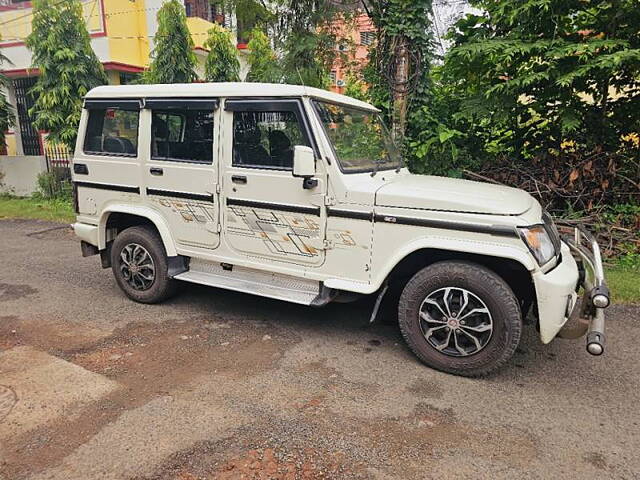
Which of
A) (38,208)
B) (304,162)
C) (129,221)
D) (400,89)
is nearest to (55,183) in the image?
(38,208)

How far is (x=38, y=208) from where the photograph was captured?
36.3 feet

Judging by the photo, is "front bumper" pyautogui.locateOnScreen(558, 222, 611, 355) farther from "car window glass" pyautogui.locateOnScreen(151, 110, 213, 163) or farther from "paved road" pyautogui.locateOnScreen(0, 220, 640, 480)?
"car window glass" pyautogui.locateOnScreen(151, 110, 213, 163)

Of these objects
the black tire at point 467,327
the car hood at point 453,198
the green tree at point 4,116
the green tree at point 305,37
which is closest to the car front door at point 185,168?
the car hood at point 453,198

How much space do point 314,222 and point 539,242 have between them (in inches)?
67.4

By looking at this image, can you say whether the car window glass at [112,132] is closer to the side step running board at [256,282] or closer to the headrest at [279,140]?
the side step running board at [256,282]

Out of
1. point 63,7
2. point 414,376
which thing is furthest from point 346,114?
point 63,7

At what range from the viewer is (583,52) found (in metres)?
5.50

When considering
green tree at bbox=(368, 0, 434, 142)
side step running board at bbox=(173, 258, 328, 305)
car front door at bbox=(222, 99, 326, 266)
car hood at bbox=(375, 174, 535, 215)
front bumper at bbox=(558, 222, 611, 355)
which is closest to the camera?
front bumper at bbox=(558, 222, 611, 355)

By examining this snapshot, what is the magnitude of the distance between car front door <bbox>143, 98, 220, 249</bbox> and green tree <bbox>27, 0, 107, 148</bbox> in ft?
25.1

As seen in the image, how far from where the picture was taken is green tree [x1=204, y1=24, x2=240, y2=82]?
1181cm

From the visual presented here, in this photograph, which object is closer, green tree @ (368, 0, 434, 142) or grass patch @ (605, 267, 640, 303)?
grass patch @ (605, 267, 640, 303)

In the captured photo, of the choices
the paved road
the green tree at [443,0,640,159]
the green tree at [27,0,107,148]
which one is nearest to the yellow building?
the green tree at [27,0,107,148]

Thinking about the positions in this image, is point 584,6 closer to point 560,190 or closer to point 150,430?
point 560,190

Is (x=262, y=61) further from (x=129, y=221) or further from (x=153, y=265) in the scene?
(x=153, y=265)
